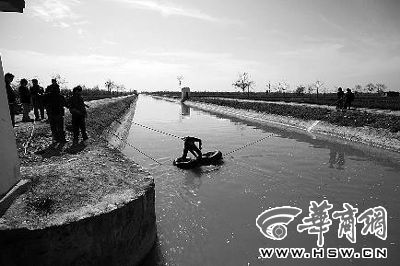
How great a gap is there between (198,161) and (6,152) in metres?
8.49

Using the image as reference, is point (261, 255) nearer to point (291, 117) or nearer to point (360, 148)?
point (360, 148)

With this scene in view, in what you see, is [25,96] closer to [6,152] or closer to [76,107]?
[76,107]

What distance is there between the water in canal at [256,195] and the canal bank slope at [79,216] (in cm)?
116

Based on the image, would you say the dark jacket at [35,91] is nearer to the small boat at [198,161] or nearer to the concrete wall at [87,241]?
the small boat at [198,161]

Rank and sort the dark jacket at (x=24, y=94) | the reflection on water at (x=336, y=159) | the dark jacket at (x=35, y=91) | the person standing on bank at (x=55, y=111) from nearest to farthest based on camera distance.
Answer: the person standing on bank at (x=55, y=111) → the dark jacket at (x=24, y=94) → the dark jacket at (x=35, y=91) → the reflection on water at (x=336, y=159)

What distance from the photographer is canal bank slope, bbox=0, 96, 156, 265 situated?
4660 mm

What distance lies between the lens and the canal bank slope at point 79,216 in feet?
15.3

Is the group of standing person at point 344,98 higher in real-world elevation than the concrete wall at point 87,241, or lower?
higher

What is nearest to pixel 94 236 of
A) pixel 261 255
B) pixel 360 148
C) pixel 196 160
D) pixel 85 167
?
pixel 85 167

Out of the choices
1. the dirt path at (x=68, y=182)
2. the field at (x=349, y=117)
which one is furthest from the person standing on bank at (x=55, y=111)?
the field at (x=349, y=117)

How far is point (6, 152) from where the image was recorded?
5.74 meters

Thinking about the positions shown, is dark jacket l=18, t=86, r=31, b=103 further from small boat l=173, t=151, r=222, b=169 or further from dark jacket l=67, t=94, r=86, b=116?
small boat l=173, t=151, r=222, b=169

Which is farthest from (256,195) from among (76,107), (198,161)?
(76,107)

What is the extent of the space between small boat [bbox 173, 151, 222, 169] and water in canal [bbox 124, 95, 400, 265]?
26cm
